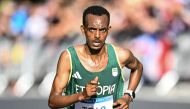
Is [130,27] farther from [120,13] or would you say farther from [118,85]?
[118,85]

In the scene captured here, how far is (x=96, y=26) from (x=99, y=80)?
0.45m

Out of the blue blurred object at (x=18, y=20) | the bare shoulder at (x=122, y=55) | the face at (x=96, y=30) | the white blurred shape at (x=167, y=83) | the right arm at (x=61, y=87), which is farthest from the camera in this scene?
the blue blurred object at (x=18, y=20)

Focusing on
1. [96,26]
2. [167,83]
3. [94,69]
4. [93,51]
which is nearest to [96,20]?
[96,26]

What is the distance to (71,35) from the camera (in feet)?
36.8

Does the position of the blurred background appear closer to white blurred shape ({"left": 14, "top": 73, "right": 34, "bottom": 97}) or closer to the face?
white blurred shape ({"left": 14, "top": 73, "right": 34, "bottom": 97})

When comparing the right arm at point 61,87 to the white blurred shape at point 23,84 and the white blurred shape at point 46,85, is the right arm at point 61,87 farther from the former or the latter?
the white blurred shape at point 23,84

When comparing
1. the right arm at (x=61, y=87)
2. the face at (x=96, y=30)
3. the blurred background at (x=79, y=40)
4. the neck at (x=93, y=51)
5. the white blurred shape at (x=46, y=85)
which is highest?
the face at (x=96, y=30)

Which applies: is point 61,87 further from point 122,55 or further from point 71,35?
point 71,35

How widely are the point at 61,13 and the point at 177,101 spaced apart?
2843mm

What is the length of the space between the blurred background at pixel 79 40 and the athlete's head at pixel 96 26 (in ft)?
19.6

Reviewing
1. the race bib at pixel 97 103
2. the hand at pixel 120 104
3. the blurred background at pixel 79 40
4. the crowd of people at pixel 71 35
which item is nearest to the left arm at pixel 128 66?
the hand at pixel 120 104

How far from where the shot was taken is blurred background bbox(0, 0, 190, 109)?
35.6 feet

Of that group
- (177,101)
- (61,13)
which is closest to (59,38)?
(61,13)

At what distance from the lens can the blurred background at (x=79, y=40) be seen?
10.8 m
